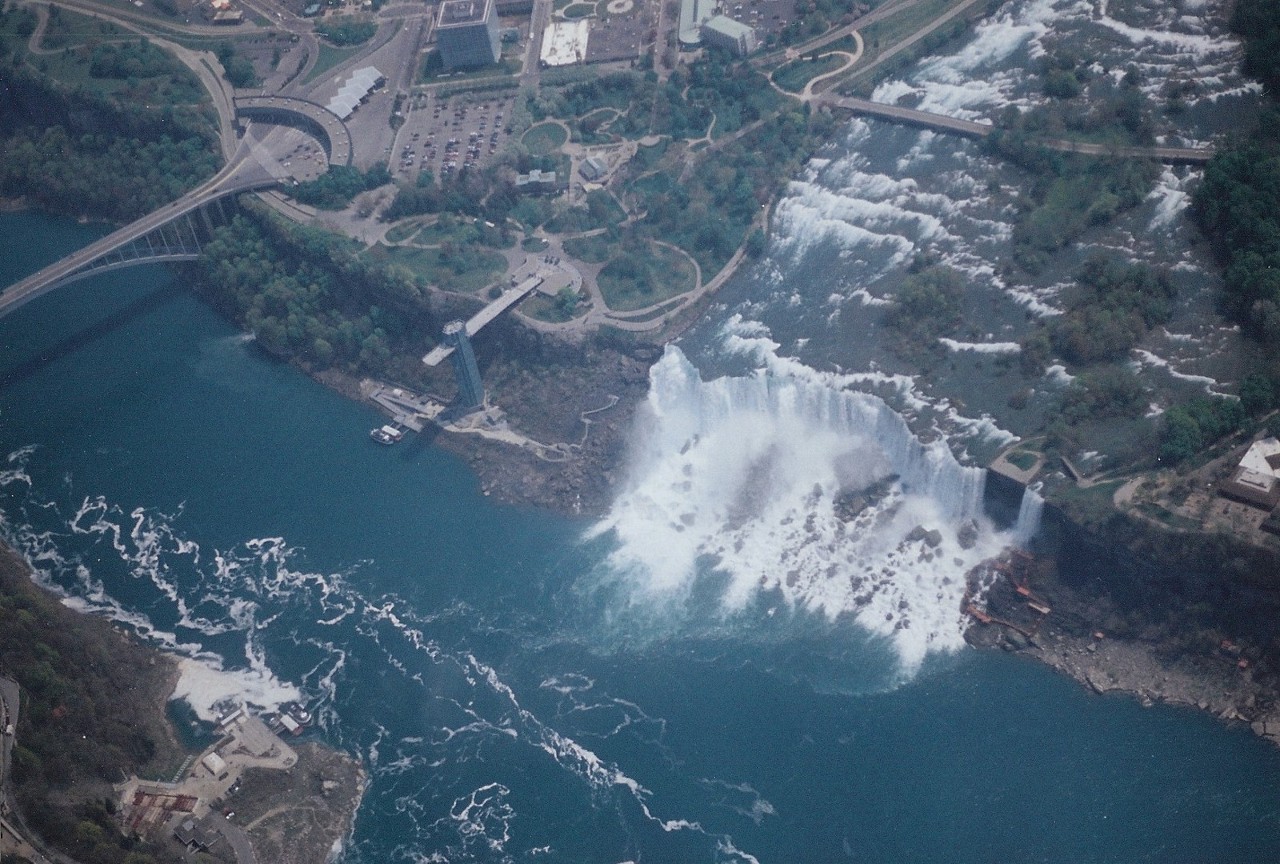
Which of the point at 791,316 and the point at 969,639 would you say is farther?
the point at 791,316

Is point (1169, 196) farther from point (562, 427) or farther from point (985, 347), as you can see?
point (562, 427)

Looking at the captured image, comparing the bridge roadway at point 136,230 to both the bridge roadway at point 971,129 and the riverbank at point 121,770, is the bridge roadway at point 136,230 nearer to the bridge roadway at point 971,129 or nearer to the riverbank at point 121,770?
the riverbank at point 121,770

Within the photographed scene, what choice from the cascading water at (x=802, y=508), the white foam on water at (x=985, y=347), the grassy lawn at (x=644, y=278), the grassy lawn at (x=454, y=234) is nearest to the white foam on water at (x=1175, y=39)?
the white foam on water at (x=985, y=347)

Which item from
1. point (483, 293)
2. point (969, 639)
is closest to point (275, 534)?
point (483, 293)

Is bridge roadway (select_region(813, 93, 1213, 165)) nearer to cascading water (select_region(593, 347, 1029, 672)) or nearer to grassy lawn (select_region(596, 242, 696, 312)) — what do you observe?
A: grassy lawn (select_region(596, 242, 696, 312))

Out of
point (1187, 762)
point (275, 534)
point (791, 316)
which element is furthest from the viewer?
point (791, 316)

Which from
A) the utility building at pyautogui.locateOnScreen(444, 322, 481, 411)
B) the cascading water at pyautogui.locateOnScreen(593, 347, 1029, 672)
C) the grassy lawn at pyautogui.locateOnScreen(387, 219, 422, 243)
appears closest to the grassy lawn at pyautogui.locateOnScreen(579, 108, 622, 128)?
the grassy lawn at pyautogui.locateOnScreen(387, 219, 422, 243)

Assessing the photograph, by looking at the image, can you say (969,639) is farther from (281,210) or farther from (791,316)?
(281,210)
